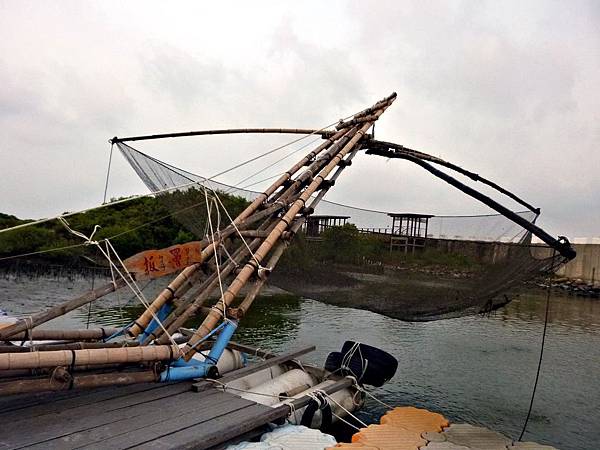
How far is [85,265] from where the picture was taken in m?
20.4

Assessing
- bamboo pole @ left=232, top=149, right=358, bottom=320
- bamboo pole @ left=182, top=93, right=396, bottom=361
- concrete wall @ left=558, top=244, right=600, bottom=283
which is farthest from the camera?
concrete wall @ left=558, top=244, right=600, bottom=283

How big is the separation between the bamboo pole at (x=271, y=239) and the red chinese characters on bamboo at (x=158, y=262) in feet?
1.87

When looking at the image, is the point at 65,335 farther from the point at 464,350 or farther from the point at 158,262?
the point at 464,350

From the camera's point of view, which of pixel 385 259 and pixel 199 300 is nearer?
pixel 199 300

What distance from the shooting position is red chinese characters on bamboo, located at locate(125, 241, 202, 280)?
4.68 meters

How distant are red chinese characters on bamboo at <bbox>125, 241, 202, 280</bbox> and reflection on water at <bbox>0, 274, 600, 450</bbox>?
2.42 meters

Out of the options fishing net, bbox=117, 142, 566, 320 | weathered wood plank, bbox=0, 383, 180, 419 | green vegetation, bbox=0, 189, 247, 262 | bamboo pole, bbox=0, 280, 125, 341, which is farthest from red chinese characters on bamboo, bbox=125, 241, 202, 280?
green vegetation, bbox=0, 189, 247, 262

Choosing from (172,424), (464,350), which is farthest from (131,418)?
(464,350)

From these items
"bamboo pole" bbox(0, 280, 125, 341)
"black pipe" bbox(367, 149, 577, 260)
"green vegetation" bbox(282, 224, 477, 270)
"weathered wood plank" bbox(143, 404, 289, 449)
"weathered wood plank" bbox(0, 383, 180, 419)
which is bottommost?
"weathered wood plank" bbox(143, 404, 289, 449)

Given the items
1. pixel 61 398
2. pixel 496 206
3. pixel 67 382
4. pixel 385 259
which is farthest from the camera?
pixel 385 259


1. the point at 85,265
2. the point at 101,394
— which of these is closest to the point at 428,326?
the point at 101,394

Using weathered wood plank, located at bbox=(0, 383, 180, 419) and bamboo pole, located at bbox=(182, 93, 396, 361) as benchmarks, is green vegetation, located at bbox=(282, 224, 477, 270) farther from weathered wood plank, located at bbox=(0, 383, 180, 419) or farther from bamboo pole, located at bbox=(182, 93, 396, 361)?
weathered wood plank, located at bbox=(0, 383, 180, 419)

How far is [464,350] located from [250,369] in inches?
300

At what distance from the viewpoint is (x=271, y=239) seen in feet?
18.0
